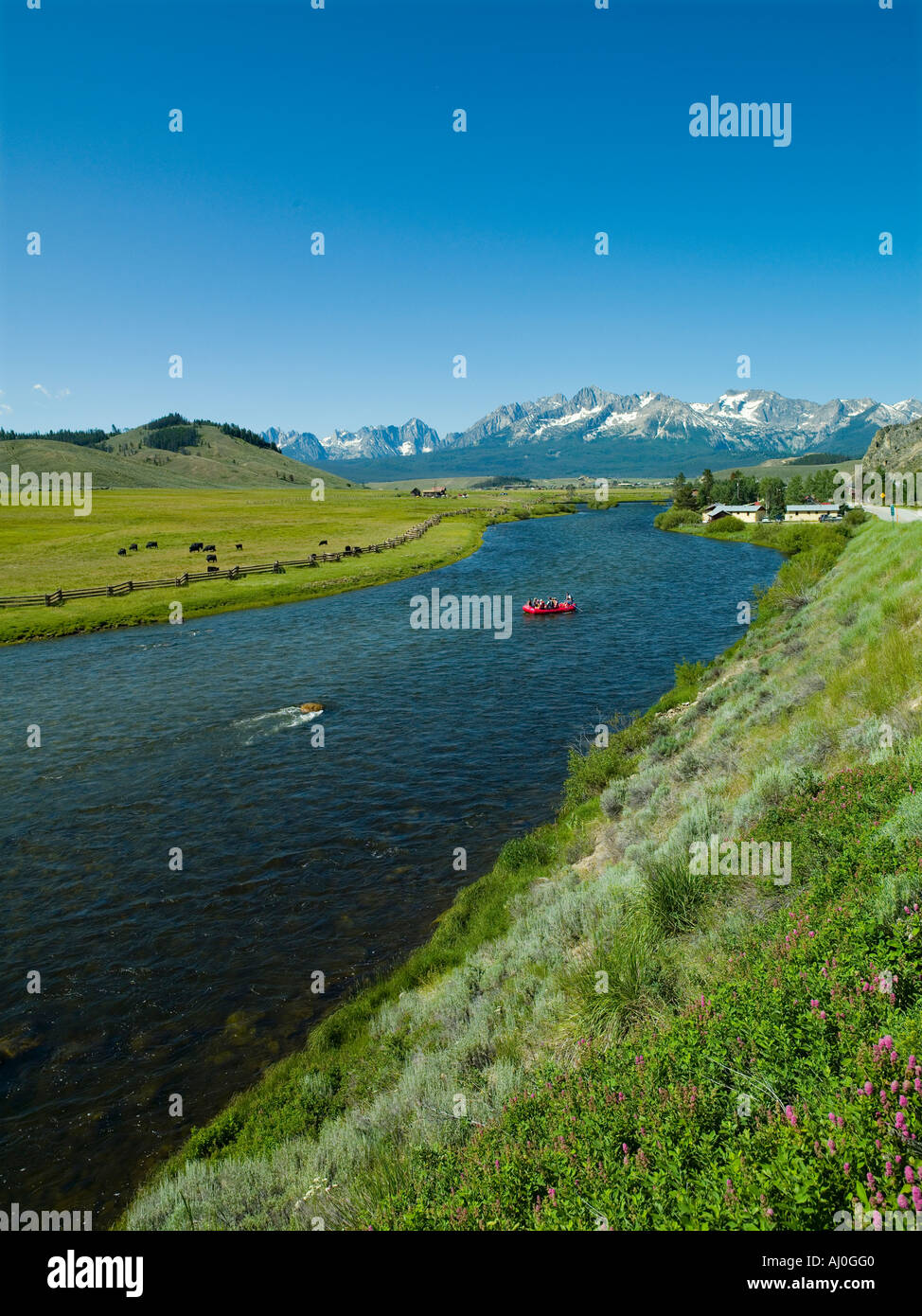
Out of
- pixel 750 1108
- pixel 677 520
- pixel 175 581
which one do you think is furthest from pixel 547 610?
pixel 677 520

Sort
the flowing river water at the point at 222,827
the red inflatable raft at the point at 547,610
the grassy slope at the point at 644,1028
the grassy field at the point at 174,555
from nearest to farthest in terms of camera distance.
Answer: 1. the grassy slope at the point at 644,1028
2. the flowing river water at the point at 222,827
3. the red inflatable raft at the point at 547,610
4. the grassy field at the point at 174,555

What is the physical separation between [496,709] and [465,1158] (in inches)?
966

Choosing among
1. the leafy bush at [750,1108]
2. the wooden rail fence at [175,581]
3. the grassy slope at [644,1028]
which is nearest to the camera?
the leafy bush at [750,1108]

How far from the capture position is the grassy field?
51.3 metres

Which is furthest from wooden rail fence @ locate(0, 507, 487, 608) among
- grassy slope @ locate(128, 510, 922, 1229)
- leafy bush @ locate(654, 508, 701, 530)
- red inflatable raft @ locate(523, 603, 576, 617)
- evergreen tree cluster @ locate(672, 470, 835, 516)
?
evergreen tree cluster @ locate(672, 470, 835, 516)

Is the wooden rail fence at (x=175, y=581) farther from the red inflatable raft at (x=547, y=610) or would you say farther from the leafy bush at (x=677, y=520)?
the leafy bush at (x=677, y=520)

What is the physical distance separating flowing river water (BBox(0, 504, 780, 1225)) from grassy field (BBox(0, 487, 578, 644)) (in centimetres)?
683

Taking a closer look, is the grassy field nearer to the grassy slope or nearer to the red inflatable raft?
the red inflatable raft

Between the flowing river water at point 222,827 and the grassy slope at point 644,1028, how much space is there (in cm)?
196

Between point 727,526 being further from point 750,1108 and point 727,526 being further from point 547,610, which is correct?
point 750,1108

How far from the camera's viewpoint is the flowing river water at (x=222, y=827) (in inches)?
464

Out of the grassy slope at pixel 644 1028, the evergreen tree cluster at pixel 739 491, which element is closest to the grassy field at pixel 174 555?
the grassy slope at pixel 644 1028

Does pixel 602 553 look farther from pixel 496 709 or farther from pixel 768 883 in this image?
pixel 768 883
